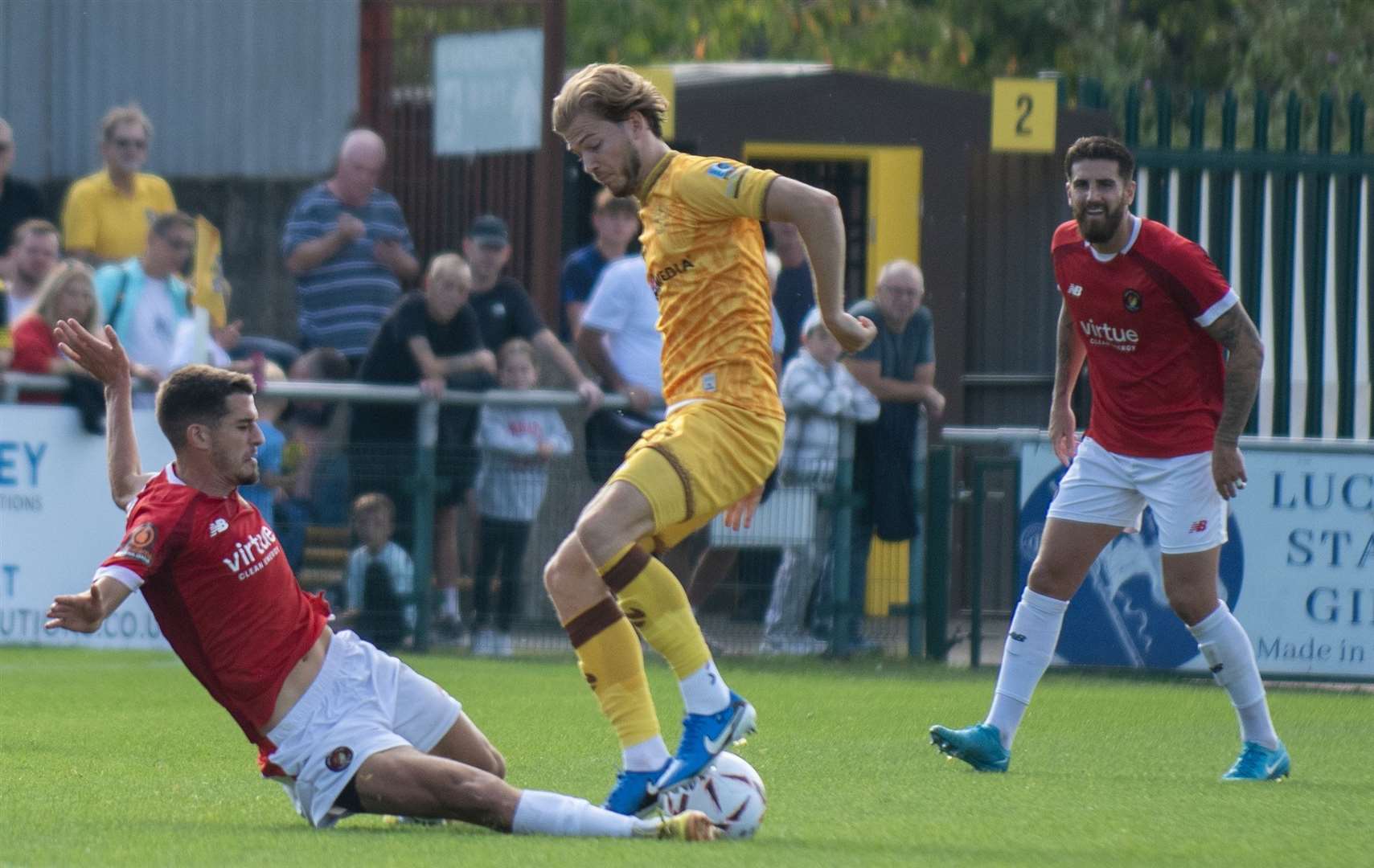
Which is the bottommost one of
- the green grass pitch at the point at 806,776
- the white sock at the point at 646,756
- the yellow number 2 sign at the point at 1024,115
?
the green grass pitch at the point at 806,776

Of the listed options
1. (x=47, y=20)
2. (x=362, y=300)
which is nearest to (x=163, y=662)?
(x=362, y=300)

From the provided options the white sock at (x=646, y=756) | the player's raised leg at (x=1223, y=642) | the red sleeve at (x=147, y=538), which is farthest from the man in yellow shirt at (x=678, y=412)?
the player's raised leg at (x=1223, y=642)

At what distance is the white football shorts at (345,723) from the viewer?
6336 millimetres

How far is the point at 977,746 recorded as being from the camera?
8078mm

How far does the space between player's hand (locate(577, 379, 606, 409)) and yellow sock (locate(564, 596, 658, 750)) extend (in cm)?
600

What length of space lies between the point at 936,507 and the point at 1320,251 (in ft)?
8.24

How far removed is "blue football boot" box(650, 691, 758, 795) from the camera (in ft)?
20.8

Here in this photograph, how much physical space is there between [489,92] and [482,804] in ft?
30.3

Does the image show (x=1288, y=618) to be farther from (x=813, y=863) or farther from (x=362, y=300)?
(x=813, y=863)

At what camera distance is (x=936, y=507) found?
41.3ft

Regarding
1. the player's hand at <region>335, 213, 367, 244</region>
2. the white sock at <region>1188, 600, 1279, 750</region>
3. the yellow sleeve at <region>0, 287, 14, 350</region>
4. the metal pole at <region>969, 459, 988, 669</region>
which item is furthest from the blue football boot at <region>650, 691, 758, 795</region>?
the player's hand at <region>335, 213, 367, 244</region>

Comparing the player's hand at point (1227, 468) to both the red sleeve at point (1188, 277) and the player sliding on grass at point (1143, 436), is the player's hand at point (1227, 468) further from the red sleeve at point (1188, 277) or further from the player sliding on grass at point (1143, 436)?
the red sleeve at point (1188, 277)

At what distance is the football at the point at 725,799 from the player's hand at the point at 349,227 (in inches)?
294

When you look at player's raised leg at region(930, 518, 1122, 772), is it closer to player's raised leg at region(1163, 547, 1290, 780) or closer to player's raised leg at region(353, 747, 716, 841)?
player's raised leg at region(1163, 547, 1290, 780)
